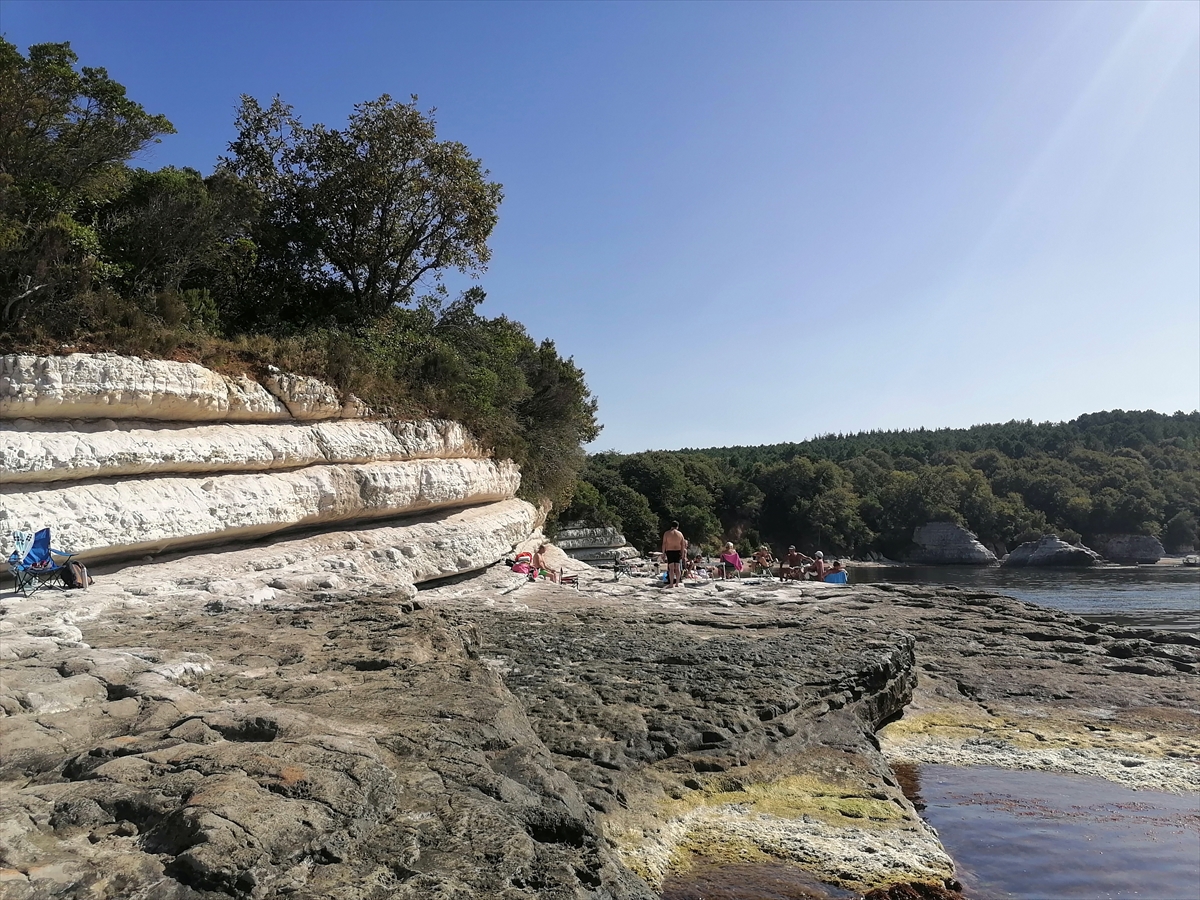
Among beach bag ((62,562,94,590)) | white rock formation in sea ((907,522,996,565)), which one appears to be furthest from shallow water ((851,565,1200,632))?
beach bag ((62,562,94,590))

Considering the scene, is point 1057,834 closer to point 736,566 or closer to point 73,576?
point 73,576

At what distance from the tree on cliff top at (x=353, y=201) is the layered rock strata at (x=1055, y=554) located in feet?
188

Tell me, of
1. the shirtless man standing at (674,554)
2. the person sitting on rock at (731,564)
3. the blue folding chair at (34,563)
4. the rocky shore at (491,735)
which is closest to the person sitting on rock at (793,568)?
the person sitting on rock at (731,564)

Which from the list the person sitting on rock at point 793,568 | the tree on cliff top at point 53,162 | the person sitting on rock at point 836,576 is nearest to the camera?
the tree on cliff top at point 53,162

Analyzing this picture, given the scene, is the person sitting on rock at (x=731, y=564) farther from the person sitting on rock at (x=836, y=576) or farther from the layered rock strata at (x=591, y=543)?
the layered rock strata at (x=591, y=543)

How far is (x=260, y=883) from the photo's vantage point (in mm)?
2709

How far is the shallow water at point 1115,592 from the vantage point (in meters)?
24.4

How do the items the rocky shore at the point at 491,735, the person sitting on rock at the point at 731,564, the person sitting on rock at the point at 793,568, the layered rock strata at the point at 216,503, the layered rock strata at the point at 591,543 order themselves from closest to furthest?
the rocky shore at the point at 491,735 → the layered rock strata at the point at 216,503 → the person sitting on rock at the point at 731,564 → the person sitting on rock at the point at 793,568 → the layered rock strata at the point at 591,543

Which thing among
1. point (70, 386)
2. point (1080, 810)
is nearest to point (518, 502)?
point (70, 386)

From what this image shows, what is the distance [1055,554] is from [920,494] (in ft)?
61.3

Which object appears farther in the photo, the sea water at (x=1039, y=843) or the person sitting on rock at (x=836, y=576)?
the person sitting on rock at (x=836, y=576)

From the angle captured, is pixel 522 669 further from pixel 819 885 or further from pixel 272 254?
pixel 272 254

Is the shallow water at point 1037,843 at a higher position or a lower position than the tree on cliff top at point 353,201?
lower

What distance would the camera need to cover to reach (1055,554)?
6047 cm
